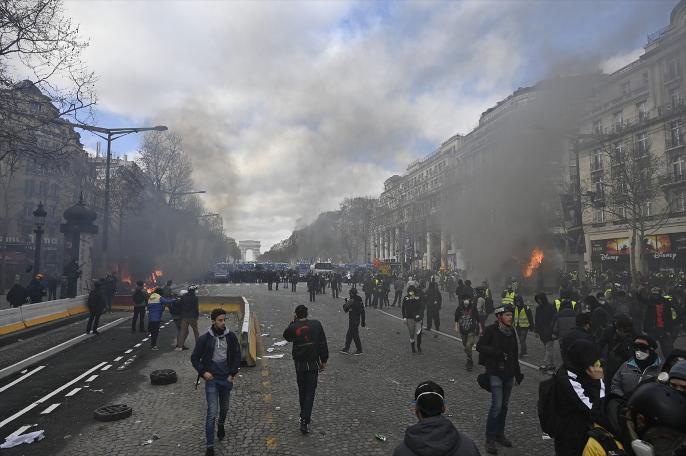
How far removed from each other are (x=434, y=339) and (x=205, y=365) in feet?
29.9

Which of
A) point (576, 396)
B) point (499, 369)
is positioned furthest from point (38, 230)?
point (576, 396)

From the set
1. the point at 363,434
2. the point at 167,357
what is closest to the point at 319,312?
the point at 167,357

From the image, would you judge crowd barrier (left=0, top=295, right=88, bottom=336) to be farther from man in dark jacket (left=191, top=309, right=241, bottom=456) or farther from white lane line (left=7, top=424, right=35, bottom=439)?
man in dark jacket (left=191, top=309, right=241, bottom=456)

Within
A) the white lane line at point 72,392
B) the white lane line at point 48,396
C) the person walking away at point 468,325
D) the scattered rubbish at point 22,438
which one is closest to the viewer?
the scattered rubbish at point 22,438

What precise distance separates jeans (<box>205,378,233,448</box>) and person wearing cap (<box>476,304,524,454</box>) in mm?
3002

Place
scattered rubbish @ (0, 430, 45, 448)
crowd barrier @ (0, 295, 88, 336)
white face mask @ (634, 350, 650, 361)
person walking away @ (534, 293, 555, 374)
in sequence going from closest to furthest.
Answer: white face mask @ (634, 350, 650, 361)
scattered rubbish @ (0, 430, 45, 448)
person walking away @ (534, 293, 555, 374)
crowd barrier @ (0, 295, 88, 336)

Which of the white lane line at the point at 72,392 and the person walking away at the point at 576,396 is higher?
the person walking away at the point at 576,396

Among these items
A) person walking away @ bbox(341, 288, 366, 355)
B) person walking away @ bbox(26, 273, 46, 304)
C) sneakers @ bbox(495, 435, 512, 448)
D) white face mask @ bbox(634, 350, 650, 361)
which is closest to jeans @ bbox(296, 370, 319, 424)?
sneakers @ bbox(495, 435, 512, 448)

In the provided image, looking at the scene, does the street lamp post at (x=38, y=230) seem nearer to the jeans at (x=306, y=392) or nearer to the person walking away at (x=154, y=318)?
the person walking away at (x=154, y=318)

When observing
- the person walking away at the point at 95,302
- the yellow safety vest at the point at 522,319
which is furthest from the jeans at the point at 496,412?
the person walking away at the point at 95,302

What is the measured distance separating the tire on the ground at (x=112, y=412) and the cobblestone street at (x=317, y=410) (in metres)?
0.11

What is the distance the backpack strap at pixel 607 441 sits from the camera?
2301 mm

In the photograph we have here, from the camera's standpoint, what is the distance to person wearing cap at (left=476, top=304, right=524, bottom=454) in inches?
197

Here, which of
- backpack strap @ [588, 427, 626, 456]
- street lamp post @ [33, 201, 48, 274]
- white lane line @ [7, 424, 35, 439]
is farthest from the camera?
street lamp post @ [33, 201, 48, 274]
